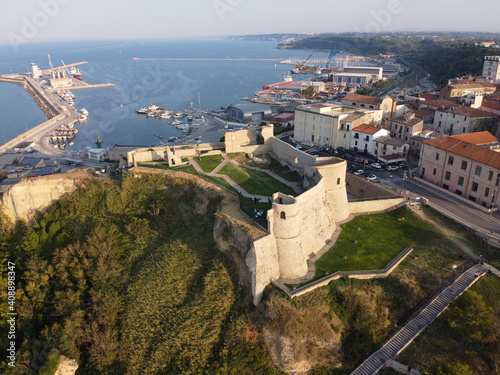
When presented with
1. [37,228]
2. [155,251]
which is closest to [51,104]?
[37,228]

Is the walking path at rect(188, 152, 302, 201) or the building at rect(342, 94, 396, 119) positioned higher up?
the building at rect(342, 94, 396, 119)

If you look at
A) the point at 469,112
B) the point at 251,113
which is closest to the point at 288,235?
the point at 469,112

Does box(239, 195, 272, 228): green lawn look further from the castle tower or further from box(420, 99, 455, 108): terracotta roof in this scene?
box(420, 99, 455, 108): terracotta roof

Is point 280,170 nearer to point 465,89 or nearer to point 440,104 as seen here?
point 440,104

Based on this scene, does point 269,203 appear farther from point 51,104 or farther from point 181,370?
point 51,104

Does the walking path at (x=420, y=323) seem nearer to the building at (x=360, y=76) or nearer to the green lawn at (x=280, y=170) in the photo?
the green lawn at (x=280, y=170)

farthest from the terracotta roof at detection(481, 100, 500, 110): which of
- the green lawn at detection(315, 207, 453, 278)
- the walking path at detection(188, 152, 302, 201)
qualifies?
the walking path at detection(188, 152, 302, 201)
